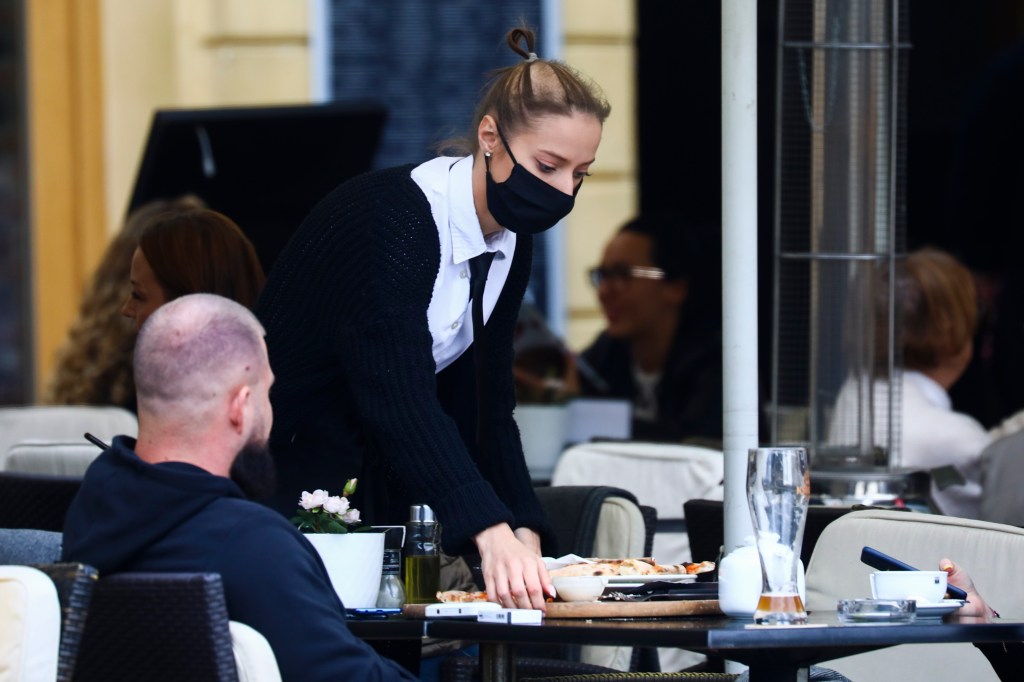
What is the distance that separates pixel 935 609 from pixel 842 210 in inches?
74.6

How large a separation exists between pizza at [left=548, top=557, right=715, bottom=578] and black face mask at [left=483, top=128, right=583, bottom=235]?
1.81 ft

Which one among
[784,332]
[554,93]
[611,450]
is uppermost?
[554,93]

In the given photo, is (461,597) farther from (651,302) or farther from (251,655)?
(651,302)

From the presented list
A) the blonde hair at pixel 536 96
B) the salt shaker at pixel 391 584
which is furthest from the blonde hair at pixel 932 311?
the salt shaker at pixel 391 584

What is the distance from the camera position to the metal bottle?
2.69 m

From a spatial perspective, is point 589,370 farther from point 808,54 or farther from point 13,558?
point 13,558

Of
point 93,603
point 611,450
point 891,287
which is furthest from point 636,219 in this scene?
point 93,603

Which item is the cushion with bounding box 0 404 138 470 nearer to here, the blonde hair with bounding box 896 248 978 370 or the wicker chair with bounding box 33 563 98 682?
the blonde hair with bounding box 896 248 978 370

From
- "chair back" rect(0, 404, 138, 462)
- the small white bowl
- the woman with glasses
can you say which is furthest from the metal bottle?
the woman with glasses

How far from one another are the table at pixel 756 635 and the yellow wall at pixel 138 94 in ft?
16.8

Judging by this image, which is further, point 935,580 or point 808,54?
point 808,54

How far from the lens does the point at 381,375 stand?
9.13 ft

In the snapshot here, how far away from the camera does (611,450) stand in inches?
185

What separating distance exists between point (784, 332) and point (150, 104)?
4008 mm
